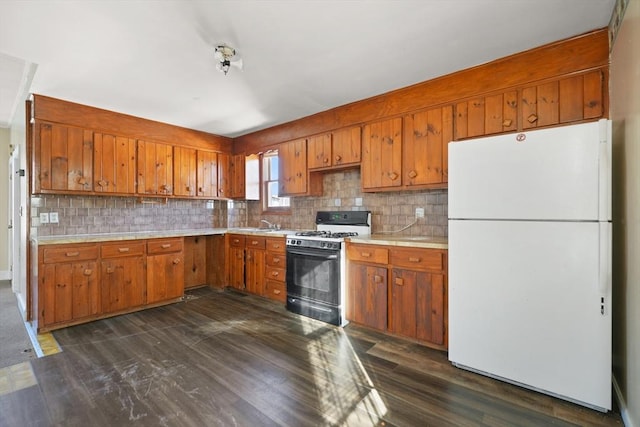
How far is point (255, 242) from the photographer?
13.5 ft

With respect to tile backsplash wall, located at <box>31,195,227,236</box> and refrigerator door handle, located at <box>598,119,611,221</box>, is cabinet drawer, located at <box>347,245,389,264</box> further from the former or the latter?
tile backsplash wall, located at <box>31,195,227,236</box>

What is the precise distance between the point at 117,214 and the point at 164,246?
33.4 inches

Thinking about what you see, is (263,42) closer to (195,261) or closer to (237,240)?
(237,240)

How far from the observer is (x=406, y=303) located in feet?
8.86

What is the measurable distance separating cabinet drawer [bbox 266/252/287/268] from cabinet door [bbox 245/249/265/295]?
0.41ft

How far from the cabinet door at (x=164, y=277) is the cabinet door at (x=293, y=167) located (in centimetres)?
168

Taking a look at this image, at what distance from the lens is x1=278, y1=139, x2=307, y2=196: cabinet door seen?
156 inches

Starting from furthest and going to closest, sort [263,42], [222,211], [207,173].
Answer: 1. [222,211]
2. [207,173]
3. [263,42]

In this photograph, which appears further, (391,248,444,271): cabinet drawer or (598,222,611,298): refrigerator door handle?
(391,248,444,271): cabinet drawer

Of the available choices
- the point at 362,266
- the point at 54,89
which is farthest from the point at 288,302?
the point at 54,89

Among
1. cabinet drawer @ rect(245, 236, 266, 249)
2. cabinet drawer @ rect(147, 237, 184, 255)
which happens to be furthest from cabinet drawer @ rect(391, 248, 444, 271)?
cabinet drawer @ rect(147, 237, 184, 255)

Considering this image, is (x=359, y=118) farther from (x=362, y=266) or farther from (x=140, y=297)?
(x=140, y=297)

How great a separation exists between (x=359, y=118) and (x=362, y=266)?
1662 millimetres

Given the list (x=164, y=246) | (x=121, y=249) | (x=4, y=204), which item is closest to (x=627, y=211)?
(x=164, y=246)
